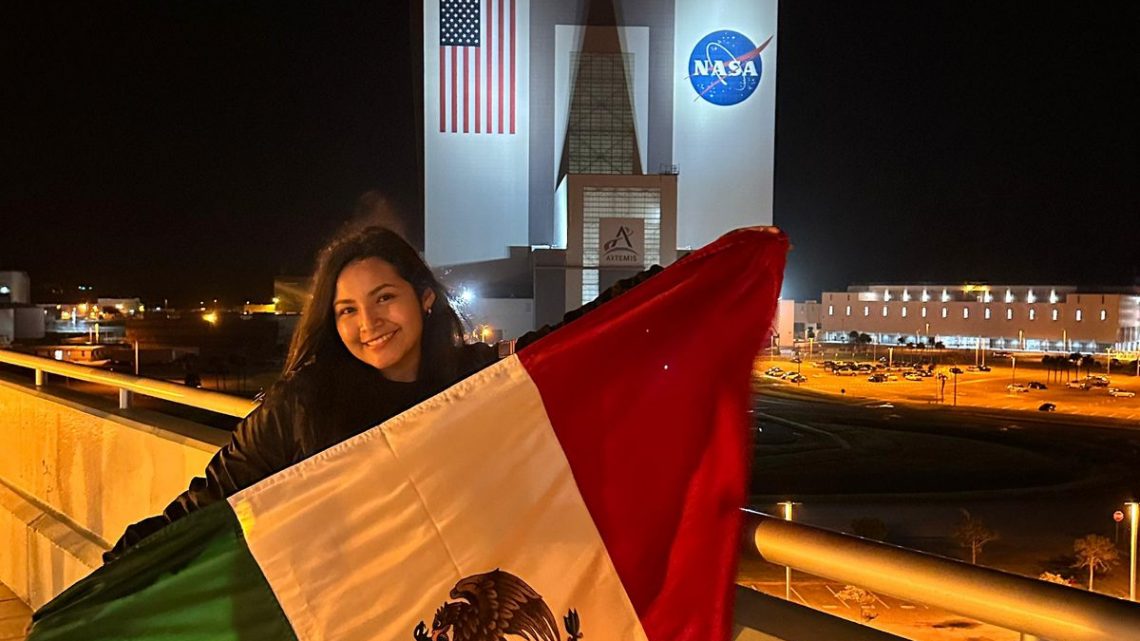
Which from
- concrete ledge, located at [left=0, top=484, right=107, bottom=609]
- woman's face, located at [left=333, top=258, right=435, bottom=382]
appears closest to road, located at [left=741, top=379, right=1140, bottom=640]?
concrete ledge, located at [left=0, top=484, right=107, bottom=609]

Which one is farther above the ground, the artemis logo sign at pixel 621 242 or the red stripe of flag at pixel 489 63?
the red stripe of flag at pixel 489 63

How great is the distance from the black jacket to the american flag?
4746 centimetres

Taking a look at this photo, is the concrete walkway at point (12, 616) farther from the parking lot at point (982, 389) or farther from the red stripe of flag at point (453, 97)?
the red stripe of flag at point (453, 97)


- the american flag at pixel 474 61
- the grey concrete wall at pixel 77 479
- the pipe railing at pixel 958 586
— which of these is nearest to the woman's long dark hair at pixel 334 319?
the pipe railing at pixel 958 586

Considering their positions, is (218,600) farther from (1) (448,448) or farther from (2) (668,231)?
(2) (668,231)

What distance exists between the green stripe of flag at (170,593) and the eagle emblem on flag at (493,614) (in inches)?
14.6

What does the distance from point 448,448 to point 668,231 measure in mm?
45653

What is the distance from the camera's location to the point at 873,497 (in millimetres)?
20531

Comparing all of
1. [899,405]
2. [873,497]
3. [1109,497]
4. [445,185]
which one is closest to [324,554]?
[873,497]

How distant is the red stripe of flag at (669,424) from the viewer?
178cm

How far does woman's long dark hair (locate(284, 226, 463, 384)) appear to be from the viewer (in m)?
2.34

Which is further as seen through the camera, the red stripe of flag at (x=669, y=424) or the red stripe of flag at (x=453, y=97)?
the red stripe of flag at (x=453, y=97)

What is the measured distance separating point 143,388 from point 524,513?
315cm

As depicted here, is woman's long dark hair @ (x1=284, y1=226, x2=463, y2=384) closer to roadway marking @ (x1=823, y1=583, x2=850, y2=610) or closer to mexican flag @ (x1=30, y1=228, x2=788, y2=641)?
mexican flag @ (x1=30, y1=228, x2=788, y2=641)
